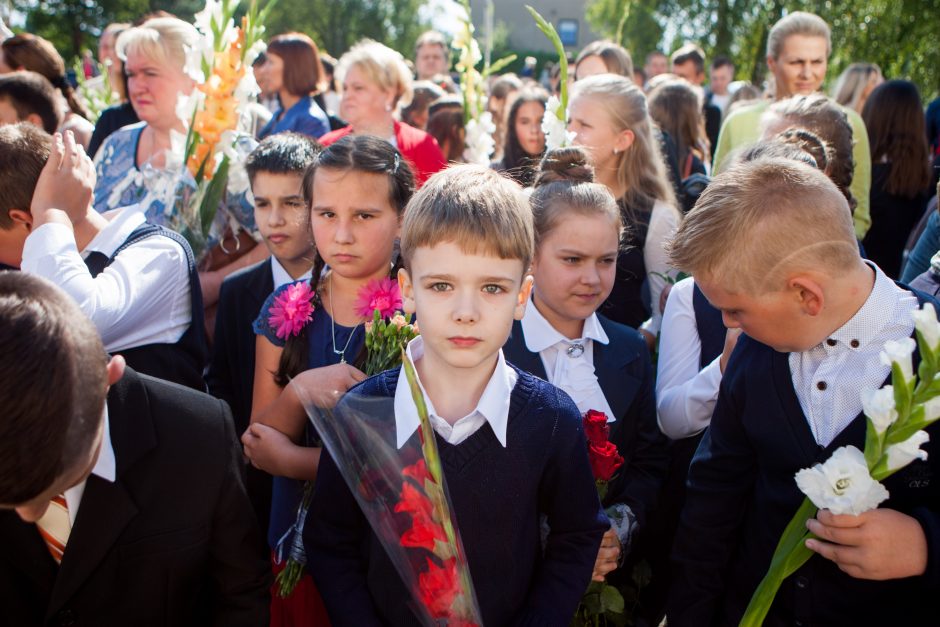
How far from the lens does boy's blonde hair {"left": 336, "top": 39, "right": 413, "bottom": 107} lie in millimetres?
Result: 4895

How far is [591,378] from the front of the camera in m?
2.39

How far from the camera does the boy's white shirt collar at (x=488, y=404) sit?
5.13 ft

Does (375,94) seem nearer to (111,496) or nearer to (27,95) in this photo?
(27,95)

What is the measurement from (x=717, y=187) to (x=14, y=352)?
154 centimetres

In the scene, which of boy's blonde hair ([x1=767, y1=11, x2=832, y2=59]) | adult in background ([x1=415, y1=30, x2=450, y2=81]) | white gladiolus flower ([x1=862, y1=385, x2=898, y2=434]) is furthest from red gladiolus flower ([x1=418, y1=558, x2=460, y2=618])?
adult in background ([x1=415, y1=30, x2=450, y2=81])

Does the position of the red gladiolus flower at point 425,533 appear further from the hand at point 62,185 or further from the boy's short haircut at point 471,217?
the hand at point 62,185

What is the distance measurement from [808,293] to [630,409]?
2.50 feet

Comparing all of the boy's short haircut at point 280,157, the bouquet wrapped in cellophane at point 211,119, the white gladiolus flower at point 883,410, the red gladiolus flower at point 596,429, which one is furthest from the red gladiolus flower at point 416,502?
the bouquet wrapped in cellophane at point 211,119

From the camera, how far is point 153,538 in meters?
1.69

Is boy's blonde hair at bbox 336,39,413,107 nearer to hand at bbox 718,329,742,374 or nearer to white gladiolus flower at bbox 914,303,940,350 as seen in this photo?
hand at bbox 718,329,742,374

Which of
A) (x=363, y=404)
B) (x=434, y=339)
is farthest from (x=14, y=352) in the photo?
(x=434, y=339)

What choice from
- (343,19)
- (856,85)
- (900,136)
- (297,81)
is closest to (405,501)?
(297,81)

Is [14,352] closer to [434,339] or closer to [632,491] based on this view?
[434,339]

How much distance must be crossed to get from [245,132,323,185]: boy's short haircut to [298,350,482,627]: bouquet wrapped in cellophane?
1595 millimetres
